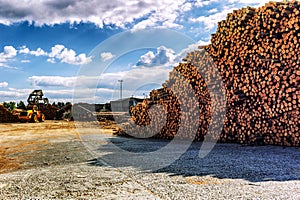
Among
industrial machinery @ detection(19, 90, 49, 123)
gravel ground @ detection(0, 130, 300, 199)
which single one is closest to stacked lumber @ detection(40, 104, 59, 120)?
industrial machinery @ detection(19, 90, 49, 123)

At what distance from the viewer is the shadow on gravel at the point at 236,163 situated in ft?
14.7

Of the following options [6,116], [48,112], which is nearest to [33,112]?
[6,116]

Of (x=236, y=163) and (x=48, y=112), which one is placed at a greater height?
(x=48, y=112)

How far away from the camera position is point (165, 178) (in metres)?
4.32

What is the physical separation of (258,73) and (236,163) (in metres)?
3.10

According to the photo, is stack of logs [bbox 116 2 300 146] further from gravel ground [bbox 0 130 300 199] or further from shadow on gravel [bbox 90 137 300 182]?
gravel ground [bbox 0 130 300 199]

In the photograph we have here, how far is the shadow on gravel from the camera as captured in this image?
4469 mm

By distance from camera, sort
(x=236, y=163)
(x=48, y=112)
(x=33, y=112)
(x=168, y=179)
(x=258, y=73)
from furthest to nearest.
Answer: (x=48, y=112), (x=33, y=112), (x=258, y=73), (x=236, y=163), (x=168, y=179)

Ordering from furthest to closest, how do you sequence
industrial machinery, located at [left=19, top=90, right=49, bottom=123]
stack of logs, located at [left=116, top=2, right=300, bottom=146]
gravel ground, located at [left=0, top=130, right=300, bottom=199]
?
1. industrial machinery, located at [left=19, top=90, right=49, bottom=123]
2. stack of logs, located at [left=116, top=2, right=300, bottom=146]
3. gravel ground, located at [left=0, top=130, right=300, bottom=199]

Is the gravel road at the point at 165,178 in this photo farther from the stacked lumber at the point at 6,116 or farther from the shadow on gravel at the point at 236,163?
the stacked lumber at the point at 6,116

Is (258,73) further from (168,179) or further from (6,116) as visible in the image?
(6,116)

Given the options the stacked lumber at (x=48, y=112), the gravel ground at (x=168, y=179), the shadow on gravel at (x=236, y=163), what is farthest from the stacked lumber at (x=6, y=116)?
the gravel ground at (x=168, y=179)

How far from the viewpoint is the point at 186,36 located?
1027cm

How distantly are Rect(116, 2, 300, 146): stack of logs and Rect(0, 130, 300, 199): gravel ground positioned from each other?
1208 millimetres
